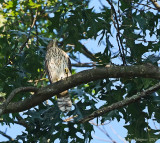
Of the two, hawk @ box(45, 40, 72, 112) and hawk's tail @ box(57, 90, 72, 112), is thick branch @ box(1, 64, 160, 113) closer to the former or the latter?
hawk's tail @ box(57, 90, 72, 112)

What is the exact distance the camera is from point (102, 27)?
5.11m

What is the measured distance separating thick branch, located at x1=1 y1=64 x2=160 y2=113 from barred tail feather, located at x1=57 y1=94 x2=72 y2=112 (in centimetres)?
129

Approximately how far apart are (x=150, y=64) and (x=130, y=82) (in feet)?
2.38

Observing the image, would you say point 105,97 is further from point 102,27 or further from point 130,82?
point 102,27

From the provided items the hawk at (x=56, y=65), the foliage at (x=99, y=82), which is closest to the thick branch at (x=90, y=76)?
the foliage at (x=99, y=82)

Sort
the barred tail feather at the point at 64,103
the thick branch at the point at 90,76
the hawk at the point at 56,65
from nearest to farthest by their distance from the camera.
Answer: the thick branch at the point at 90,76 < the barred tail feather at the point at 64,103 < the hawk at the point at 56,65

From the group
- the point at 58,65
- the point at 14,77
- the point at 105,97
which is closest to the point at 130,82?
the point at 105,97

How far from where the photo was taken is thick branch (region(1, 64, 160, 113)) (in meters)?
4.13

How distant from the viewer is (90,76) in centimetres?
413

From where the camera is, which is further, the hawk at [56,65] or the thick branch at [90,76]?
the hawk at [56,65]

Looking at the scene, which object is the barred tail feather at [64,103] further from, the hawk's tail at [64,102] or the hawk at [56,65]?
the hawk at [56,65]

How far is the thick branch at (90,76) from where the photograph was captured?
413 centimetres

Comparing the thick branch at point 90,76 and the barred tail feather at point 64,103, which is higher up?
the thick branch at point 90,76

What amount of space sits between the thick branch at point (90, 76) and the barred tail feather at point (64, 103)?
4.23 feet
